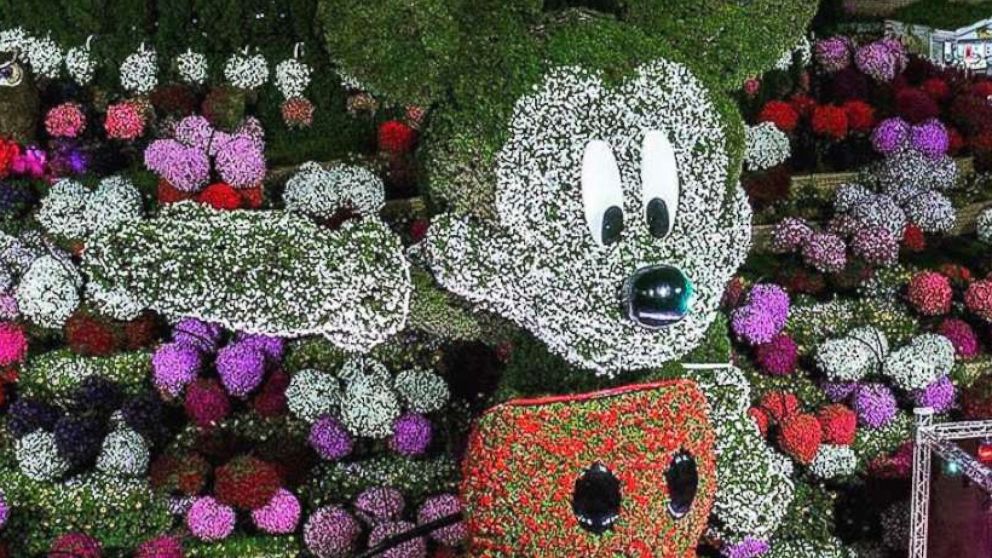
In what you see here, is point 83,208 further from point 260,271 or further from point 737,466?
point 737,466

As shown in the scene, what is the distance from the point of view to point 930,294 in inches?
255

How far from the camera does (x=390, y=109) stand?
658cm

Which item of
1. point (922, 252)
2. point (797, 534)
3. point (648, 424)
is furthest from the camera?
point (922, 252)

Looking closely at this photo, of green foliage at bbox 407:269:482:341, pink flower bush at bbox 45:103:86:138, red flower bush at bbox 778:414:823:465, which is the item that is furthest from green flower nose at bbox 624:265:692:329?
pink flower bush at bbox 45:103:86:138

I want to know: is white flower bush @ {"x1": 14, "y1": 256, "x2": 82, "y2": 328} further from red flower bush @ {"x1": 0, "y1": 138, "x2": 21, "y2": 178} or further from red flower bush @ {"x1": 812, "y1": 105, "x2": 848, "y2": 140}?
red flower bush @ {"x1": 812, "y1": 105, "x2": 848, "y2": 140}

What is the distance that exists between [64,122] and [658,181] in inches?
159

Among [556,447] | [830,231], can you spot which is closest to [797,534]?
[830,231]

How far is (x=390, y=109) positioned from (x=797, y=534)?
10.7 ft

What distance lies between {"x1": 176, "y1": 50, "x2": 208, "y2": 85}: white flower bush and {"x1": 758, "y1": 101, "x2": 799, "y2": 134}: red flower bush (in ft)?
11.4

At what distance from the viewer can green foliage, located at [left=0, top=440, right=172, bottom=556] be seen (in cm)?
546

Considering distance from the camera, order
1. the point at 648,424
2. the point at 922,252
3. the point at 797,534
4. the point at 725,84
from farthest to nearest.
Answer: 1. the point at 922,252
2. the point at 797,534
3. the point at 725,84
4. the point at 648,424

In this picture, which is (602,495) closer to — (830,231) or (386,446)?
(386,446)

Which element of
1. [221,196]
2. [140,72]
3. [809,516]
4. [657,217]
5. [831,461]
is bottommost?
[809,516]

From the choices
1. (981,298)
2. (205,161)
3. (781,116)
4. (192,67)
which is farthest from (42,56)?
(981,298)
